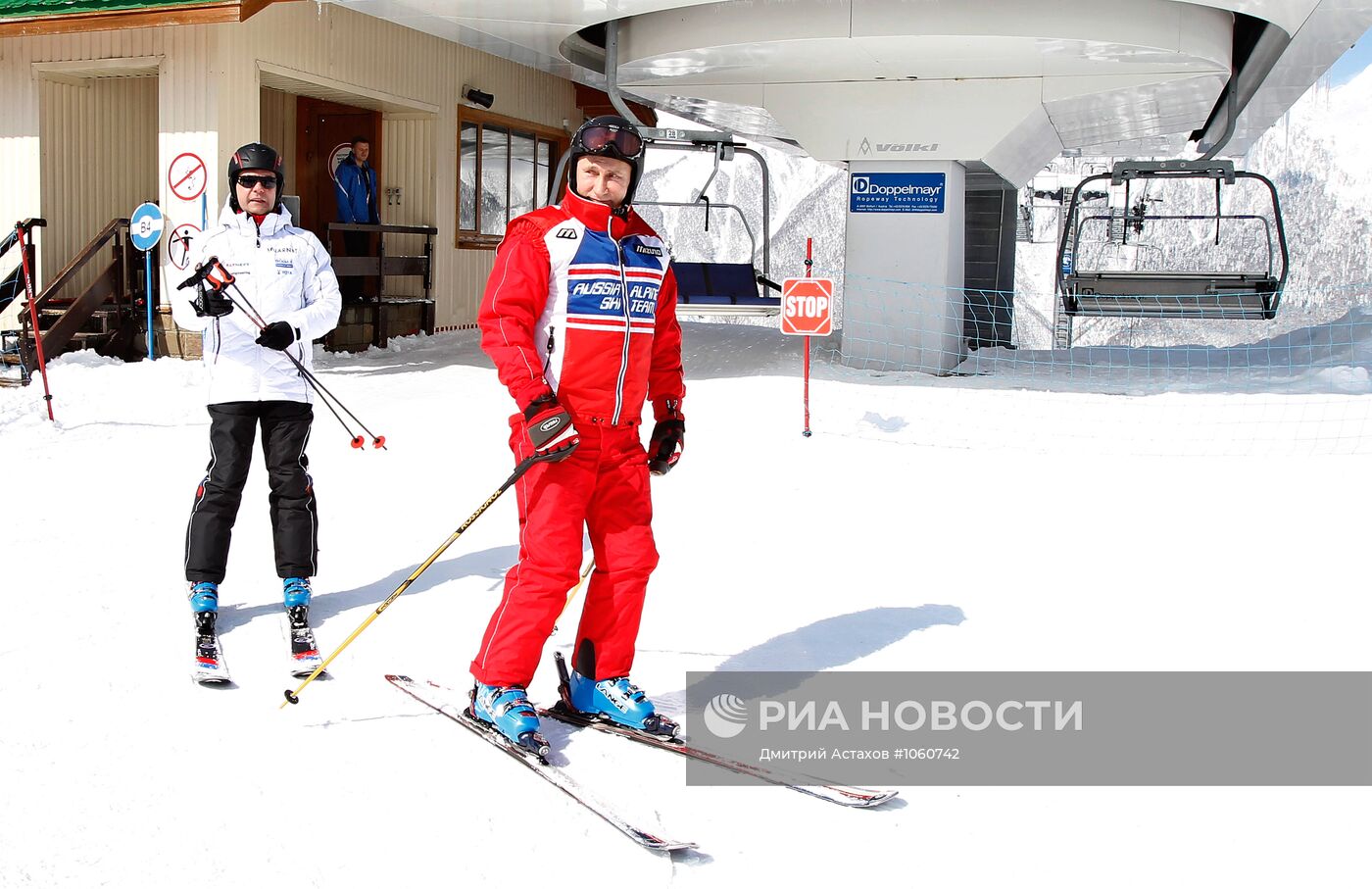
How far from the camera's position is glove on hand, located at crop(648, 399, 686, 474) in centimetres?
355

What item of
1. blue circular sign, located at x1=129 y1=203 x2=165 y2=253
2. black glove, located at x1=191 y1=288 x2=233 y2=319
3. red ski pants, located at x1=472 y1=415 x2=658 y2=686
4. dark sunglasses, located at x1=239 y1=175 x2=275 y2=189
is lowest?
red ski pants, located at x1=472 y1=415 x2=658 y2=686

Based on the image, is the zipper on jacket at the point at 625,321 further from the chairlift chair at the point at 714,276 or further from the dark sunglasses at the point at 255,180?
the chairlift chair at the point at 714,276

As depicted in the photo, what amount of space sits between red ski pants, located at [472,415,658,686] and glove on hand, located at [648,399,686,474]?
0.29 ft

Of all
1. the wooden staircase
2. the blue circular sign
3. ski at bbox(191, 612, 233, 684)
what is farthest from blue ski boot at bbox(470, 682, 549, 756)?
the wooden staircase

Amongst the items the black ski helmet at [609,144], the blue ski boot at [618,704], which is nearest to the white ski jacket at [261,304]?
the black ski helmet at [609,144]

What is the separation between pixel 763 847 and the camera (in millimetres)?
2795

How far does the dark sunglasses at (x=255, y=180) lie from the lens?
414 cm

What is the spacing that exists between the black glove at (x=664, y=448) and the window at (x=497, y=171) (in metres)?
11.3

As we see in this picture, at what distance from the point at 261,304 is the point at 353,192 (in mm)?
9063

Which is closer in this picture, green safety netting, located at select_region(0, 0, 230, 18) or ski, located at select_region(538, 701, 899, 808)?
ski, located at select_region(538, 701, 899, 808)

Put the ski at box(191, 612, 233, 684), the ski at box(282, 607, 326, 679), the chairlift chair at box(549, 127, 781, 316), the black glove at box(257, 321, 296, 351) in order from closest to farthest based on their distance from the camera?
the ski at box(191, 612, 233, 684)
the ski at box(282, 607, 326, 679)
the black glove at box(257, 321, 296, 351)
the chairlift chair at box(549, 127, 781, 316)

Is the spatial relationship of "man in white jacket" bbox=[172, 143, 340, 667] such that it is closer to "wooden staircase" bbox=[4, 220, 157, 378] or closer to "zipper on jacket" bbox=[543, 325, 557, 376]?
"zipper on jacket" bbox=[543, 325, 557, 376]

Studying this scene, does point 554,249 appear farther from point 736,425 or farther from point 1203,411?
point 1203,411

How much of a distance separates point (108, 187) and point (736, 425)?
8.16 metres
